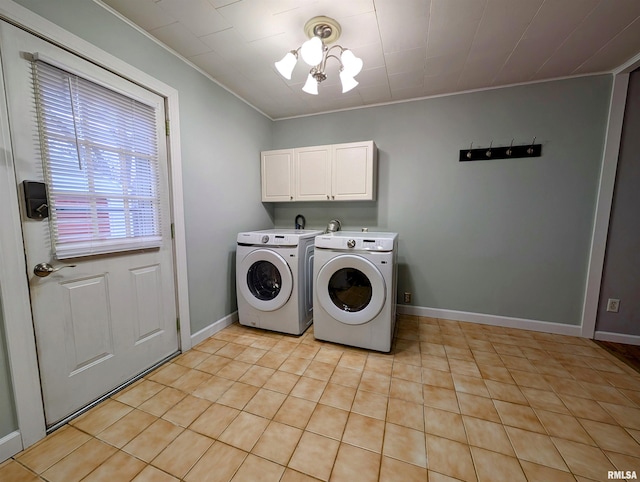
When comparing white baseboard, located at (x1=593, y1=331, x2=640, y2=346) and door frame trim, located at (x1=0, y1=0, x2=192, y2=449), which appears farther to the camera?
white baseboard, located at (x1=593, y1=331, x2=640, y2=346)

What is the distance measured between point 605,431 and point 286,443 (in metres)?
1.66

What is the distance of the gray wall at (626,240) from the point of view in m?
2.02

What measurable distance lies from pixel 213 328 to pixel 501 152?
3.23 meters

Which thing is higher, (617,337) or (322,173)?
(322,173)

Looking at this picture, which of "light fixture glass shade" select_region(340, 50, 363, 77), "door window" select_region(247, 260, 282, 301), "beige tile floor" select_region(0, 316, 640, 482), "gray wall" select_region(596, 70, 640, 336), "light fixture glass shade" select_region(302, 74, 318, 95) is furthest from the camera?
"door window" select_region(247, 260, 282, 301)

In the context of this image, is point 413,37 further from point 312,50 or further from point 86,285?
point 86,285

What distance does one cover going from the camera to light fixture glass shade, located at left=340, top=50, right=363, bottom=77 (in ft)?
4.96

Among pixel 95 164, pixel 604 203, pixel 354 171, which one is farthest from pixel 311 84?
pixel 604 203

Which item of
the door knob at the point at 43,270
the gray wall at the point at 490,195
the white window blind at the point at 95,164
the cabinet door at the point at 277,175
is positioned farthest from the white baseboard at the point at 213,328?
the gray wall at the point at 490,195

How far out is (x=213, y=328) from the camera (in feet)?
7.56

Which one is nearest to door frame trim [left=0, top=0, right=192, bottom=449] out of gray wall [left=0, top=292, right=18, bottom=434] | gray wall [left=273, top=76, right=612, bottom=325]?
gray wall [left=0, top=292, right=18, bottom=434]

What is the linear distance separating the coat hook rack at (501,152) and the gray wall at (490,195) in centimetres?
5

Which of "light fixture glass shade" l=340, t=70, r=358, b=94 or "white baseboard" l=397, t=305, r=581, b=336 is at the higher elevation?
"light fixture glass shade" l=340, t=70, r=358, b=94

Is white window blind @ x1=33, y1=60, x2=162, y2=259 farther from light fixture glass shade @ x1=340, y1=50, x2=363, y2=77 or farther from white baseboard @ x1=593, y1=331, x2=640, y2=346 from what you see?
white baseboard @ x1=593, y1=331, x2=640, y2=346
